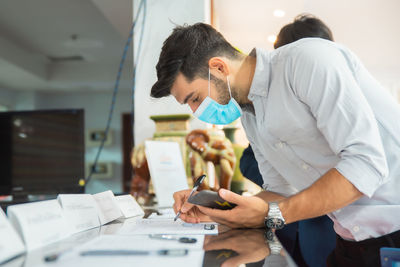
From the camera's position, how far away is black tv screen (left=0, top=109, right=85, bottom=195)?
6.28 feet

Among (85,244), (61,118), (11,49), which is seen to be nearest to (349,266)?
(85,244)

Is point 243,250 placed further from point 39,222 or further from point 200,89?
point 200,89

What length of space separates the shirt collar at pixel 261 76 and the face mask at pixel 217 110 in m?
0.11

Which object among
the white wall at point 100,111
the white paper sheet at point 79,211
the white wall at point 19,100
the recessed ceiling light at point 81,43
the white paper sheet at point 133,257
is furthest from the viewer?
the white wall at point 100,111

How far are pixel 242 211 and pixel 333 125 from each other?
0.28 metres

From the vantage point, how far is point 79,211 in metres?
0.81

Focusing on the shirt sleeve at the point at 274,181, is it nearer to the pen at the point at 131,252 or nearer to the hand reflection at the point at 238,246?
the hand reflection at the point at 238,246

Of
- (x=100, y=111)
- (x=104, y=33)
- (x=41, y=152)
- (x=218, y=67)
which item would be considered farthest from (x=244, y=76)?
(x=100, y=111)

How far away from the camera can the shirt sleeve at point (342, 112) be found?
2.50ft

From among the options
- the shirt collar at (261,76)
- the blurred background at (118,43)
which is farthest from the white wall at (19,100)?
the shirt collar at (261,76)

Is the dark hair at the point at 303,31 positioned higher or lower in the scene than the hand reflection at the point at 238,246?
higher

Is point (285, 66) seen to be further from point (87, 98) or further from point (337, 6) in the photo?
point (87, 98)

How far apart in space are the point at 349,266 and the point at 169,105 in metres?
1.29

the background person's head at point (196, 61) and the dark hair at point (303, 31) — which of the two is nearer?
the background person's head at point (196, 61)
